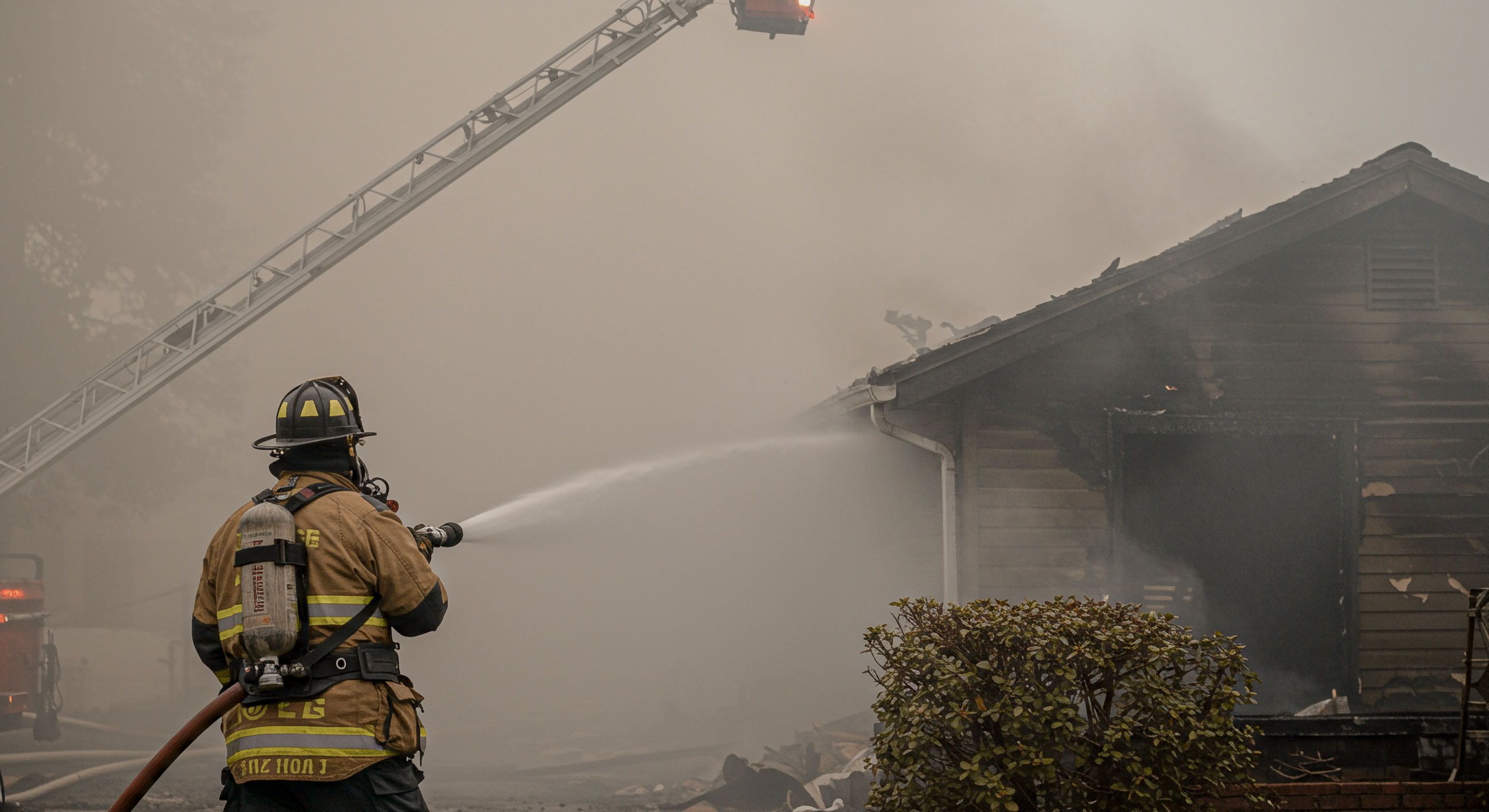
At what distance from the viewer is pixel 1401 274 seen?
28.4 feet

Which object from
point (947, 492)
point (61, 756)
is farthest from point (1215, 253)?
point (61, 756)

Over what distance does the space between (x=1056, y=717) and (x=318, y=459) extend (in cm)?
293

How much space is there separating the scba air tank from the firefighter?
0.11 feet

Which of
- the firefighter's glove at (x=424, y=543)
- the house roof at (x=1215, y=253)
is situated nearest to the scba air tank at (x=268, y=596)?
the firefighter's glove at (x=424, y=543)

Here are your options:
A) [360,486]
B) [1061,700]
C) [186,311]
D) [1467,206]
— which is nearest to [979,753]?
[1061,700]

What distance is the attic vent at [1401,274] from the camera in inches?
339

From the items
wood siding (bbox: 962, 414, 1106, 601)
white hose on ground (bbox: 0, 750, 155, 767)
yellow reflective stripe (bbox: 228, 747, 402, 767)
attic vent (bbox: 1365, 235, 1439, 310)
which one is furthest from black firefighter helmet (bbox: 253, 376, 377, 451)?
white hose on ground (bbox: 0, 750, 155, 767)

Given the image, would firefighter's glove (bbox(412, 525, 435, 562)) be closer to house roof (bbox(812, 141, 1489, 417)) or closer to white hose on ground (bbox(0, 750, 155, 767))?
house roof (bbox(812, 141, 1489, 417))

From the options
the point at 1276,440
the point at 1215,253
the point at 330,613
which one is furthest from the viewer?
the point at 1276,440

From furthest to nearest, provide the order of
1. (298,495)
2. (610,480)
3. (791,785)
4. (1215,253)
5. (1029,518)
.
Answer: (610,480)
(791,785)
(1215,253)
(1029,518)
(298,495)

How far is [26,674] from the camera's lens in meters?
9.73

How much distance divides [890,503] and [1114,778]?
728 cm

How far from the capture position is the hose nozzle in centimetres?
405

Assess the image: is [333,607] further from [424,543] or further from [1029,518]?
[1029,518]
